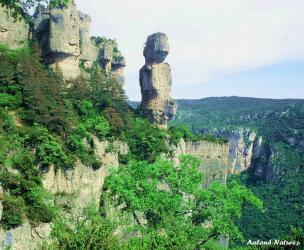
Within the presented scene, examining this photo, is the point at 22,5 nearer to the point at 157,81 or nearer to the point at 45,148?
the point at 45,148

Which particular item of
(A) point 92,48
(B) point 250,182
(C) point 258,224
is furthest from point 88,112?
(B) point 250,182

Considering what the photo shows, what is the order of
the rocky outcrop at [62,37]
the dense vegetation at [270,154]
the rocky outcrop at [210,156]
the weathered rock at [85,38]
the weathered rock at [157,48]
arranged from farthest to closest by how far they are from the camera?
the dense vegetation at [270,154] < the weathered rock at [157,48] < the rocky outcrop at [210,156] < the weathered rock at [85,38] < the rocky outcrop at [62,37]

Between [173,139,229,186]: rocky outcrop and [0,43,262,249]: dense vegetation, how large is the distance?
7.34m

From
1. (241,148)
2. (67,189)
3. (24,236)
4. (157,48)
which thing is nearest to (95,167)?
(67,189)

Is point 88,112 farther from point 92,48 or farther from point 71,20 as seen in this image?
point 92,48

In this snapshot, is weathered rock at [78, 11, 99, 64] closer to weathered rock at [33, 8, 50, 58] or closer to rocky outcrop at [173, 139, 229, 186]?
weathered rock at [33, 8, 50, 58]

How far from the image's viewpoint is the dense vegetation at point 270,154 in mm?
89688

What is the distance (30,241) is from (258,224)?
69525 millimetres

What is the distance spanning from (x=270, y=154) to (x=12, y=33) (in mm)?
85760

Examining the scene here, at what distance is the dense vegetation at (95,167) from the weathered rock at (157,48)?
33.4 feet

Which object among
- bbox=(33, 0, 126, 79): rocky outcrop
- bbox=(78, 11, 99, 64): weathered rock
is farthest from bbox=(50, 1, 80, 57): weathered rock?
bbox=(78, 11, 99, 64): weathered rock

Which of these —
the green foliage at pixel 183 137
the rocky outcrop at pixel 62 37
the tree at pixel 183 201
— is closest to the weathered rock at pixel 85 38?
the rocky outcrop at pixel 62 37

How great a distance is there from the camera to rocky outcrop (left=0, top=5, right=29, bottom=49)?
52.3 m

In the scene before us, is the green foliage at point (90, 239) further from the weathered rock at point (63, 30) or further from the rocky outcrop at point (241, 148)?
the rocky outcrop at point (241, 148)
